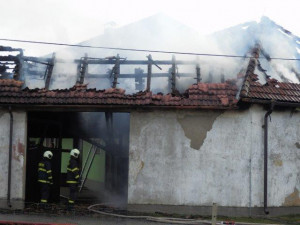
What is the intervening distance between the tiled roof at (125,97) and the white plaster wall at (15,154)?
0.58 metres

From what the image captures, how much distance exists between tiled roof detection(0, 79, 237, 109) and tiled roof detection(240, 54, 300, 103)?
1.22ft

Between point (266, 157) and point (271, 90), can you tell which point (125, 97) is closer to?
point (271, 90)

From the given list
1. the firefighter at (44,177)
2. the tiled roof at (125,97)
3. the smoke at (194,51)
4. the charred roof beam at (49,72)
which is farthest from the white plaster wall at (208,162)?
the charred roof beam at (49,72)

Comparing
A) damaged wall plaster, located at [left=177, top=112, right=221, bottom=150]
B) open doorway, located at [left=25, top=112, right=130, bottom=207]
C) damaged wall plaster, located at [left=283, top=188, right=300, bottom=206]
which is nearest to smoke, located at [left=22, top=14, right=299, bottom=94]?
open doorway, located at [left=25, top=112, right=130, bottom=207]

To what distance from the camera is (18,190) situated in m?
13.1

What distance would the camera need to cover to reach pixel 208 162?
12844 millimetres

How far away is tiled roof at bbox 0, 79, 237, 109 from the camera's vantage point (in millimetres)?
12586

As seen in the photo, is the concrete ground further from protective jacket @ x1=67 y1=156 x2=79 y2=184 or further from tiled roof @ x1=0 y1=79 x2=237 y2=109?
tiled roof @ x1=0 y1=79 x2=237 y2=109

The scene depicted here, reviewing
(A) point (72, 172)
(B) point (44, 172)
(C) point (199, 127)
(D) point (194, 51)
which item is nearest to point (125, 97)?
(C) point (199, 127)

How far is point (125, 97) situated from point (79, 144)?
6759mm

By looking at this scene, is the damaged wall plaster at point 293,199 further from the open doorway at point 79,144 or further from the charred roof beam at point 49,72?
the charred roof beam at point 49,72

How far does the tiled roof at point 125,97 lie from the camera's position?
41.3ft

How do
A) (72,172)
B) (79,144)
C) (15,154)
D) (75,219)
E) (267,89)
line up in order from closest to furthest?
1. (75,219)
2. (267,89)
3. (15,154)
4. (72,172)
5. (79,144)

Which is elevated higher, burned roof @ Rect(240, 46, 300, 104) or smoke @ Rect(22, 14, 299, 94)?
smoke @ Rect(22, 14, 299, 94)
